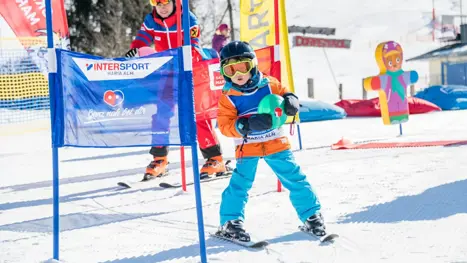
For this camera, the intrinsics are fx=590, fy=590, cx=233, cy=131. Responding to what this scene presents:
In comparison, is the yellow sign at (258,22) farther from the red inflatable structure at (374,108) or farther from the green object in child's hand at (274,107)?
the red inflatable structure at (374,108)

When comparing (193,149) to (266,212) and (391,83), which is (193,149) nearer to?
(266,212)

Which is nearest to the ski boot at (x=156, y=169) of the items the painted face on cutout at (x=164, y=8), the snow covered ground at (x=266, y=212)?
the snow covered ground at (x=266, y=212)

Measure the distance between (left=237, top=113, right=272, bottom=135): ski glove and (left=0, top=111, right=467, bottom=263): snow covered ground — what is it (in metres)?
0.79

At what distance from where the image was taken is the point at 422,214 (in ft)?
14.8

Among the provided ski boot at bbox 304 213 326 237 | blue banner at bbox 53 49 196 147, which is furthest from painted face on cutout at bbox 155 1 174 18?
ski boot at bbox 304 213 326 237

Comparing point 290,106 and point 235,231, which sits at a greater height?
point 290,106

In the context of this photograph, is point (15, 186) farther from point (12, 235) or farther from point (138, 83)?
point (138, 83)

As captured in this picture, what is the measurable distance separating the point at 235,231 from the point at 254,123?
778 millimetres

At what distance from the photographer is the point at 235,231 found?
13.3ft

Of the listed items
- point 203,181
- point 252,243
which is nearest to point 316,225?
point 252,243

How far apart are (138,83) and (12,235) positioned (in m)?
1.86

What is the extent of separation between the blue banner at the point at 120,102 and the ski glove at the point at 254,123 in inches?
16.2

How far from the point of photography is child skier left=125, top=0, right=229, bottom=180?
21.4 feet

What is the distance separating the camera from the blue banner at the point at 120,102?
364 centimetres
